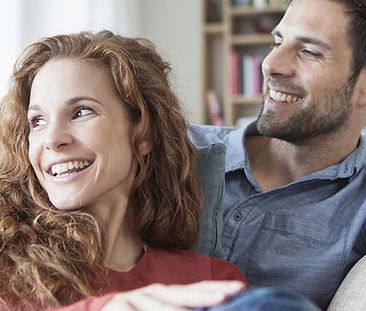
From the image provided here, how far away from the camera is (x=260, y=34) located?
4113 mm

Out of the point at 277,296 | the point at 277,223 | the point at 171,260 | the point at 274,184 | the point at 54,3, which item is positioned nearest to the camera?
the point at 277,296

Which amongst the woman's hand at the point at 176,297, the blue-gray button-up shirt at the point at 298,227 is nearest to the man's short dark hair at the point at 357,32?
the blue-gray button-up shirt at the point at 298,227

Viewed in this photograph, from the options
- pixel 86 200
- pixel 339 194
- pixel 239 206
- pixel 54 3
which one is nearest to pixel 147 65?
pixel 86 200

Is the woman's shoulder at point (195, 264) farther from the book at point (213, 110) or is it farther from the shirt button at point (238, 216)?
the book at point (213, 110)

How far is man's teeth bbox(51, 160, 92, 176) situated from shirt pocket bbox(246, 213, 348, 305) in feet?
1.79

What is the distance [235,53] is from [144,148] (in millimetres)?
2775

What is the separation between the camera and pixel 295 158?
6.14 feet

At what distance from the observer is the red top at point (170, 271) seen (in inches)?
51.4

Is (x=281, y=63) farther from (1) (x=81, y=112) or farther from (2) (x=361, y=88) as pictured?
(1) (x=81, y=112)

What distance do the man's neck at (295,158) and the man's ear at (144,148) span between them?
1.57 feet

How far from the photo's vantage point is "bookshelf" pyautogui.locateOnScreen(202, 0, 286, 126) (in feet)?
13.2

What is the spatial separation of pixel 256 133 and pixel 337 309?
0.63 metres

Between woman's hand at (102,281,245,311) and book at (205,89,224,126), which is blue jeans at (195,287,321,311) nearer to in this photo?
woman's hand at (102,281,245,311)

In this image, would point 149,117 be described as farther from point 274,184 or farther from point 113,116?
point 274,184
